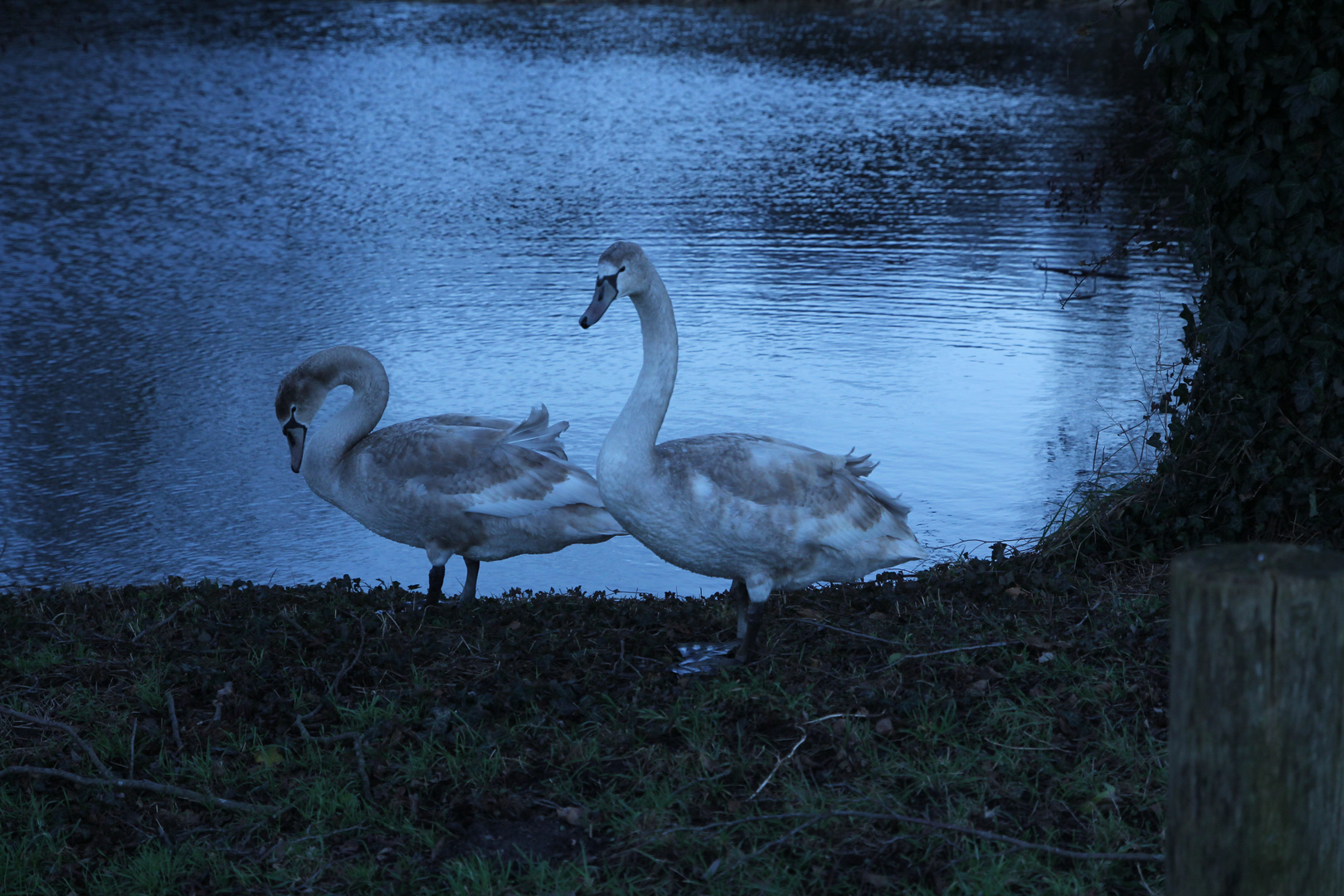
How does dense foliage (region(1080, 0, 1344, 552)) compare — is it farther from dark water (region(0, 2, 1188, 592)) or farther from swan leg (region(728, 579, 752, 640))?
swan leg (region(728, 579, 752, 640))

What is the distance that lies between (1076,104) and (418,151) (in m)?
10.8

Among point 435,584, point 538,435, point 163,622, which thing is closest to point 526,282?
point 538,435

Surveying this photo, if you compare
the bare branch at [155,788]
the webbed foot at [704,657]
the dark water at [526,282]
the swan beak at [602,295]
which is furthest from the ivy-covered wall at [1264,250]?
the bare branch at [155,788]

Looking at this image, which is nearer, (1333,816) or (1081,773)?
(1333,816)

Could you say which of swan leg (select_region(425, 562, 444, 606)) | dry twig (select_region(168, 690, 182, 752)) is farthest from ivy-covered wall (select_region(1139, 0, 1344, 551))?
dry twig (select_region(168, 690, 182, 752))

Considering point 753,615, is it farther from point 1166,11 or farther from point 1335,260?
point 1166,11

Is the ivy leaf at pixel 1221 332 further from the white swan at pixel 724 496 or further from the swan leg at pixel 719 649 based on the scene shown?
the swan leg at pixel 719 649

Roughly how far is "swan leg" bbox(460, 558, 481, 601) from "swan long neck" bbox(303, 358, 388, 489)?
0.77 meters

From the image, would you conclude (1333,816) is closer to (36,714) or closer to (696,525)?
(696,525)

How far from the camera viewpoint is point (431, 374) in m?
9.97

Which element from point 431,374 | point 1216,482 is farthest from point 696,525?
point 431,374

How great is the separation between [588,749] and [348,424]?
8.34 feet

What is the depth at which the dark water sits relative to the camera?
26.4 feet

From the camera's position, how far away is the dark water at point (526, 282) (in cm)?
805
